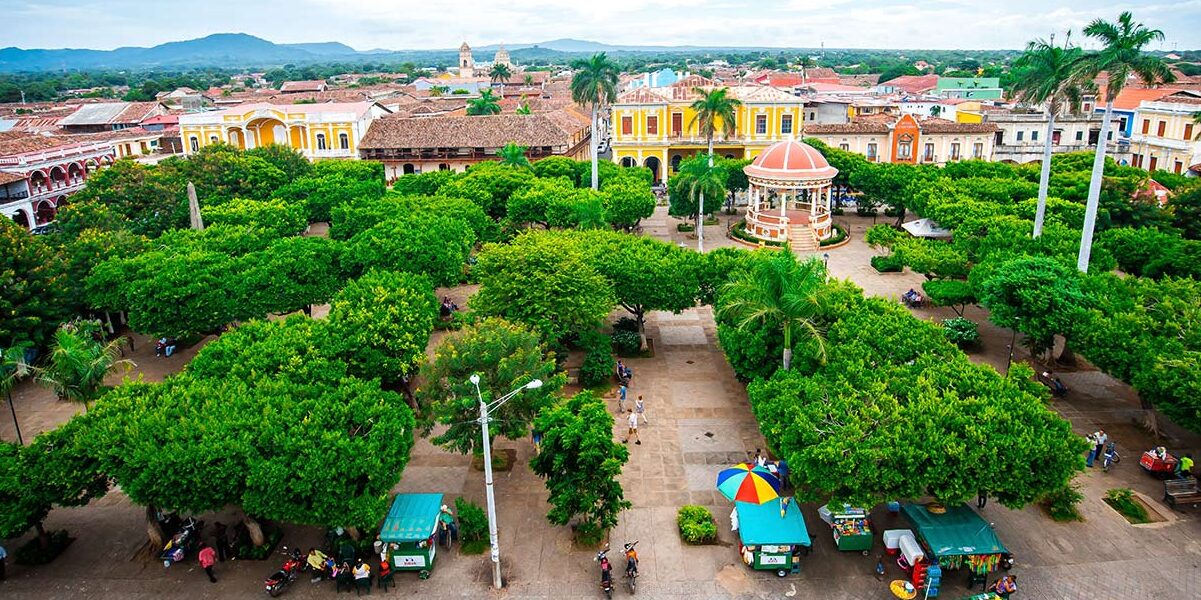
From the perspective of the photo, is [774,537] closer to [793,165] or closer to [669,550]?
[669,550]

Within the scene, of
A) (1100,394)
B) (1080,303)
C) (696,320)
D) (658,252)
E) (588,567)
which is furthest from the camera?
(696,320)

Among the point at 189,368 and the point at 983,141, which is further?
the point at 983,141

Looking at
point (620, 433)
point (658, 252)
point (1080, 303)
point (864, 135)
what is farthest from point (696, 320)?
point (864, 135)

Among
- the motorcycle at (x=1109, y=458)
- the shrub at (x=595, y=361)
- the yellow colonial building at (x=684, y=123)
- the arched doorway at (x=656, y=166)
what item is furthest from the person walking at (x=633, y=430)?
the arched doorway at (x=656, y=166)

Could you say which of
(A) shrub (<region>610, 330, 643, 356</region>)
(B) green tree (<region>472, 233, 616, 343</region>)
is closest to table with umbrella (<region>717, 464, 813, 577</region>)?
(B) green tree (<region>472, 233, 616, 343</region>)

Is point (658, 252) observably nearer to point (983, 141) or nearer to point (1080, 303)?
point (1080, 303)

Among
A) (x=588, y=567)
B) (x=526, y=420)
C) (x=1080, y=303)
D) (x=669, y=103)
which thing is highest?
(x=669, y=103)

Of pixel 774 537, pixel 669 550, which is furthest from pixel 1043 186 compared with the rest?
pixel 669 550

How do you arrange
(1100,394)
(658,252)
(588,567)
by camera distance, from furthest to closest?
1. (658,252)
2. (1100,394)
3. (588,567)
